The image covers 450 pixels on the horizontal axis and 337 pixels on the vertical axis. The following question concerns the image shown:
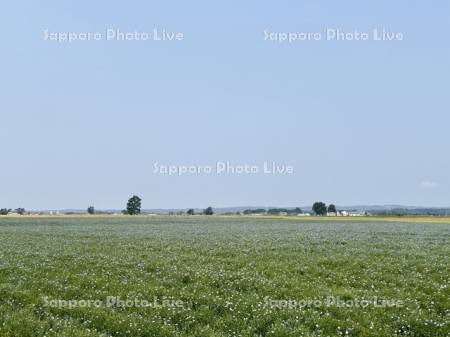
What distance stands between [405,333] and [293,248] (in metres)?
15.9

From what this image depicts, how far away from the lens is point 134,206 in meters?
181

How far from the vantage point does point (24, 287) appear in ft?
53.3

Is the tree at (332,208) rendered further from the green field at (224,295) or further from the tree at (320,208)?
the green field at (224,295)

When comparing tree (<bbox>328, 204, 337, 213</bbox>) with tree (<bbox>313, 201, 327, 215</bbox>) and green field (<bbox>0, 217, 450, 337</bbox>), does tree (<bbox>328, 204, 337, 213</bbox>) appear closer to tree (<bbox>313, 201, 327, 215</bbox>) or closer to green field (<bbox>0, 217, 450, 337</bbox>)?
tree (<bbox>313, 201, 327, 215</bbox>)

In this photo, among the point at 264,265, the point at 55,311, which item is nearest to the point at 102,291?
the point at 55,311

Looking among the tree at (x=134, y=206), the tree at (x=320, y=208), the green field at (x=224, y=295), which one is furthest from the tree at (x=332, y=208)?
the green field at (x=224, y=295)

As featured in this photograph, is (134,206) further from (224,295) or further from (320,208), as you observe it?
(224,295)

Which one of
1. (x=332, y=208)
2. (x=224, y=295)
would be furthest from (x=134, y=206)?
(x=224, y=295)

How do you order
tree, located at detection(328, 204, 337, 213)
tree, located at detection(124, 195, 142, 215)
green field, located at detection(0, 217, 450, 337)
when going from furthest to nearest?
tree, located at detection(328, 204, 337, 213) < tree, located at detection(124, 195, 142, 215) < green field, located at detection(0, 217, 450, 337)

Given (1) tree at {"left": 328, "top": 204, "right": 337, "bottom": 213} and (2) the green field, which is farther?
(1) tree at {"left": 328, "top": 204, "right": 337, "bottom": 213}

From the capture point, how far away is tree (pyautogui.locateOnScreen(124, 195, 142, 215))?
Answer: 179875 mm

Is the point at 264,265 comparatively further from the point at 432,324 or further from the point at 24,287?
the point at 24,287

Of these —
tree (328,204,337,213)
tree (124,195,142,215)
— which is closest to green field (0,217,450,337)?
tree (124,195,142,215)

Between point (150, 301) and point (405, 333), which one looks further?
point (150, 301)
